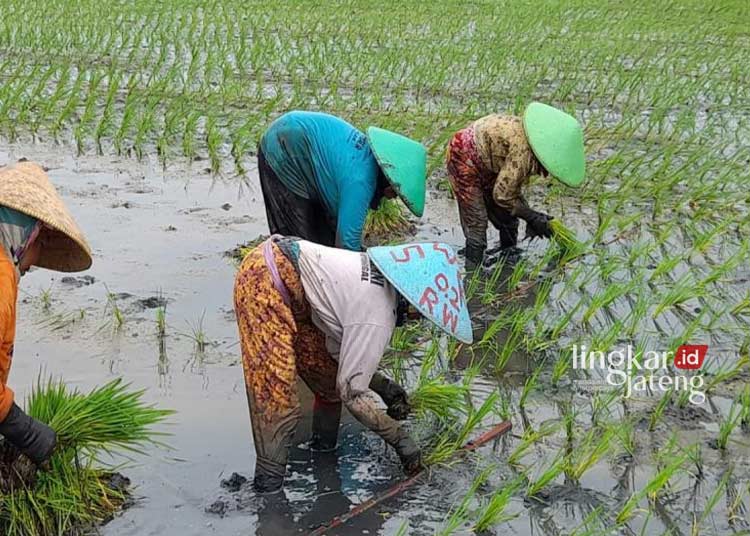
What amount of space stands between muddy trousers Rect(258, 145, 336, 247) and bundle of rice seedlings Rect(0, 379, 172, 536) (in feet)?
4.31

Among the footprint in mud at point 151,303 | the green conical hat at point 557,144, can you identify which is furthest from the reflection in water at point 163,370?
the green conical hat at point 557,144

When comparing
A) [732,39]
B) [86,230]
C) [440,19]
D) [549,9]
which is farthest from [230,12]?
[86,230]

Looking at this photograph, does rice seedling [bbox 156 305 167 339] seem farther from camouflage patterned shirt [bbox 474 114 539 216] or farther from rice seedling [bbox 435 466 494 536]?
camouflage patterned shirt [bbox 474 114 539 216]

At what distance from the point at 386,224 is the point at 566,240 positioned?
0.97 meters

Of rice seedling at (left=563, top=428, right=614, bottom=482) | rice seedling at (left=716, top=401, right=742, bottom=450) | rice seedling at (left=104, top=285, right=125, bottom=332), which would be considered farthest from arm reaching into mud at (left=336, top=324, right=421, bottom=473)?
rice seedling at (left=104, top=285, right=125, bottom=332)

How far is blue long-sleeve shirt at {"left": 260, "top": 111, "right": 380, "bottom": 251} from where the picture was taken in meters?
3.51

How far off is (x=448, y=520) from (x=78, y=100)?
5398 mm

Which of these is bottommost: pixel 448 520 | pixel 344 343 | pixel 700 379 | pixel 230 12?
pixel 448 520

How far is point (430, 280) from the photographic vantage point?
108 inches

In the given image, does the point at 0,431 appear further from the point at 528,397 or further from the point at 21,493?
the point at 528,397

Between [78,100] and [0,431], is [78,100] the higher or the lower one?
the higher one

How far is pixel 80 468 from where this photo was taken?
2.75 metres

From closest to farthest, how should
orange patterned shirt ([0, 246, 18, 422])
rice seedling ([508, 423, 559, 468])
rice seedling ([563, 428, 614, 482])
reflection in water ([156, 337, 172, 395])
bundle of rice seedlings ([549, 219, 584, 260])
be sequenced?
orange patterned shirt ([0, 246, 18, 422]) < rice seedling ([563, 428, 614, 482]) < rice seedling ([508, 423, 559, 468]) < reflection in water ([156, 337, 172, 395]) < bundle of rice seedlings ([549, 219, 584, 260])

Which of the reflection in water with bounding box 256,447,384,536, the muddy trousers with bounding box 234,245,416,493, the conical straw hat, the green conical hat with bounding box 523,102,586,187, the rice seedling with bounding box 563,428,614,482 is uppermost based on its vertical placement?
the green conical hat with bounding box 523,102,586,187
